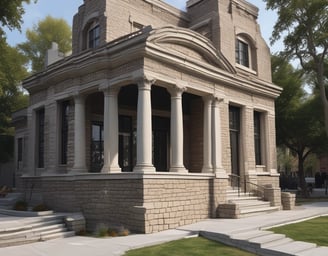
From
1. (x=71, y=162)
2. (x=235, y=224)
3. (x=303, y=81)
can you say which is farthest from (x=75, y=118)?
(x=303, y=81)

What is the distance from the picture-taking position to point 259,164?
62.1 feet

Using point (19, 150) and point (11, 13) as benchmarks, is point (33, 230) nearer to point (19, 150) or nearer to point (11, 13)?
point (11, 13)

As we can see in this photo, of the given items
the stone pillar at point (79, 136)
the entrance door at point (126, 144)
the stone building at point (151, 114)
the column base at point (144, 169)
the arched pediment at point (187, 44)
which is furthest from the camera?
the entrance door at point (126, 144)

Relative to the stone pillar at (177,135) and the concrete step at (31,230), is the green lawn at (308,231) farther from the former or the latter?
the concrete step at (31,230)

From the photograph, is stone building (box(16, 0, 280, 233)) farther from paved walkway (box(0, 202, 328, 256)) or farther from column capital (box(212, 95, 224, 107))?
paved walkway (box(0, 202, 328, 256))

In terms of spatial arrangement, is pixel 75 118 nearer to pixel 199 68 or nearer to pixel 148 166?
pixel 148 166

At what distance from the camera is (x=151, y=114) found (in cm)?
1631

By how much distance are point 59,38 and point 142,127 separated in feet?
88.4

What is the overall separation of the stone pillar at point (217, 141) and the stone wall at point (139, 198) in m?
0.42

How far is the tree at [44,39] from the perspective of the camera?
35875mm

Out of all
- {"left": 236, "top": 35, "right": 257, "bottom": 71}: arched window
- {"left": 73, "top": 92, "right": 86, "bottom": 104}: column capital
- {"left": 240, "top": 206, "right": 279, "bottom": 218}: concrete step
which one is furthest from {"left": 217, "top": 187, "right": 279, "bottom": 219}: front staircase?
{"left": 236, "top": 35, "right": 257, "bottom": 71}: arched window

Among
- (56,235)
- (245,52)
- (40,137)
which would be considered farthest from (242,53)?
(56,235)

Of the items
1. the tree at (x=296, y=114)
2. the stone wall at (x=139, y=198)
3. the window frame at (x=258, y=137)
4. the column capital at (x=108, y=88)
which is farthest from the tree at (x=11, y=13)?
the tree at (x=296, y=114)

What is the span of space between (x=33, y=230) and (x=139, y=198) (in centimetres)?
301
